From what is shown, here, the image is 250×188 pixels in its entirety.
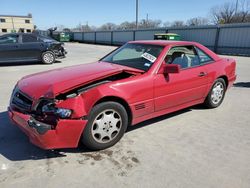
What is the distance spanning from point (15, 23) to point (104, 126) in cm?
8991

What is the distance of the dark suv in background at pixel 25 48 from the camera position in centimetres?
1138

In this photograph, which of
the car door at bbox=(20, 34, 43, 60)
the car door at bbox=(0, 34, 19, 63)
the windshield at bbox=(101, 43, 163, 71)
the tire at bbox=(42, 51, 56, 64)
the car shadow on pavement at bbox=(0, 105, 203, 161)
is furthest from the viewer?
the tire at bbox=(42, 51, 56, 64)

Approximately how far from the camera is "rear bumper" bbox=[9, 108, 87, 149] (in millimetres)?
2930

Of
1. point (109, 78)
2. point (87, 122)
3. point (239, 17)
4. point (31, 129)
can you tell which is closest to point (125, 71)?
point (109, 78)

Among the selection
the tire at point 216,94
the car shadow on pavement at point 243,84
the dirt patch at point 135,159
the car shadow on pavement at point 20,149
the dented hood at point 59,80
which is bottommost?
the car shadow on pavement at point 243,84

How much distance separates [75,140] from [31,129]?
0.55m

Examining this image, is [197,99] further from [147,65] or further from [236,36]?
[236,36]

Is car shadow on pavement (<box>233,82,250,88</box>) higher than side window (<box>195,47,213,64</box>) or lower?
lower

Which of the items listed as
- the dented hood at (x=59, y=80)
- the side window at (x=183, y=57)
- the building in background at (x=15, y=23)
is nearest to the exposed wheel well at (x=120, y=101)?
the dented hood at (x=59, y=80)

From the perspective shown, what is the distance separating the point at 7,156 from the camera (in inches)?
128

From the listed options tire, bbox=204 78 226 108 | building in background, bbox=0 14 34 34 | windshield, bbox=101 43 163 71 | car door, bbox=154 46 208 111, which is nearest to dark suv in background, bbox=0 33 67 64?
windshield, bbox=101 43 163 71

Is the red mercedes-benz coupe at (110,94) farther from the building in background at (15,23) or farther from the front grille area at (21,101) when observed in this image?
the building in background at (15,23)

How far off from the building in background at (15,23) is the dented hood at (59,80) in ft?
270

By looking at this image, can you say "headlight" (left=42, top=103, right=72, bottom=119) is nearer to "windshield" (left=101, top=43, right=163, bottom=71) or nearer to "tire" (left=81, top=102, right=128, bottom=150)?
"tire" (left=81, top=102, right=128, bottom=150)
